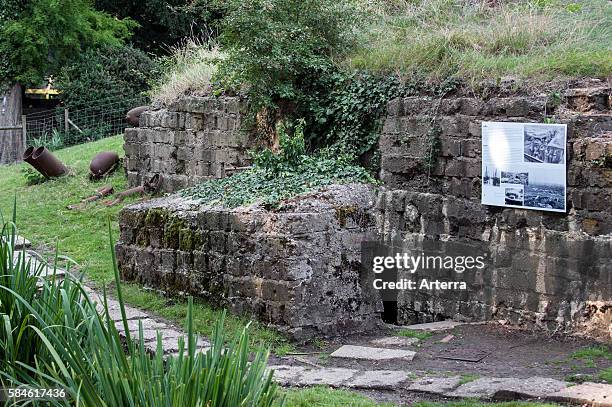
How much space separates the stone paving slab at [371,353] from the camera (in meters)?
A: 7.83

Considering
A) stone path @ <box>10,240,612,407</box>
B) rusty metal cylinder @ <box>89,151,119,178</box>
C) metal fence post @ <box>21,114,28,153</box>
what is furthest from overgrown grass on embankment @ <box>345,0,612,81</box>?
metal fence post @ <box>21,114,28,153</box>

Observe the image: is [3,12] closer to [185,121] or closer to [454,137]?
[185,121]

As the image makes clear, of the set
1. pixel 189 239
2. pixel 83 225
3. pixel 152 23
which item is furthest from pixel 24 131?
pixel 189 239

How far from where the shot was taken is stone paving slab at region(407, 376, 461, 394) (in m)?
6.58

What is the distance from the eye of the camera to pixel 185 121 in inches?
553

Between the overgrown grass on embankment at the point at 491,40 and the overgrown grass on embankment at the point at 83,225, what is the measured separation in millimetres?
3600

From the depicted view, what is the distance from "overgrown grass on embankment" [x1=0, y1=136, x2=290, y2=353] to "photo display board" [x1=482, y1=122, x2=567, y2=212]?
262 centimetres

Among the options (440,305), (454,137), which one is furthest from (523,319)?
(454,137)

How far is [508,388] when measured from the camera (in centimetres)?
638

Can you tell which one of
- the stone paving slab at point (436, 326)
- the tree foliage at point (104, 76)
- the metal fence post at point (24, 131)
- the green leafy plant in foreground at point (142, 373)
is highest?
the tree foliage at point (104, 76)

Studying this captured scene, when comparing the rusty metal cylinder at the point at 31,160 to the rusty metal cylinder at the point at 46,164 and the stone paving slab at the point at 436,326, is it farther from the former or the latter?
the stone paving slab at the point at 436,326

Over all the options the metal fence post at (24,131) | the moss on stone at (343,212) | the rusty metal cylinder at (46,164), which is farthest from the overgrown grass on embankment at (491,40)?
the metal fence post at (24,131)

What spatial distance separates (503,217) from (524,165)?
1.98 ft

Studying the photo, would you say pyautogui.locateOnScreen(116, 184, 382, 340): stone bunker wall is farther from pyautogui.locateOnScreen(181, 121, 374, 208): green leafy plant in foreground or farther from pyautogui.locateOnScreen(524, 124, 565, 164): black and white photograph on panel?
pyautogui.locateOnScreen(524, 124, 565, 164): black and white photograph on panel
